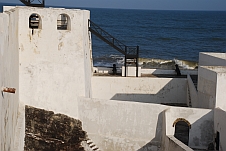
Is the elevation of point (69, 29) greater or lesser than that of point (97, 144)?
greater

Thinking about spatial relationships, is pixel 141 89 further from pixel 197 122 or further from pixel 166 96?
pixel 197 122

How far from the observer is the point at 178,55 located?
58.6 meters

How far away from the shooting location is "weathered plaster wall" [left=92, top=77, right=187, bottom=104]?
25750 mm

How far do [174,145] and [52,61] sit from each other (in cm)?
621

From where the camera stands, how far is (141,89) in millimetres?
25844

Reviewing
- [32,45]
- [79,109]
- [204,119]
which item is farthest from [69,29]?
[204,119]

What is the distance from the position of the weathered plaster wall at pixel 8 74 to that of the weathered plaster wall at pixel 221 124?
7.70m

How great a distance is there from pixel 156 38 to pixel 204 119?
57.9 m

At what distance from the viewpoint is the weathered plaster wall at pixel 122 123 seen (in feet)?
64.0

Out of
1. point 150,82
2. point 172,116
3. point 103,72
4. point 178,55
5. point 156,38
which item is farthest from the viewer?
point 156,38

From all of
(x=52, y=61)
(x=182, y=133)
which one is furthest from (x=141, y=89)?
(x=52, y=61)

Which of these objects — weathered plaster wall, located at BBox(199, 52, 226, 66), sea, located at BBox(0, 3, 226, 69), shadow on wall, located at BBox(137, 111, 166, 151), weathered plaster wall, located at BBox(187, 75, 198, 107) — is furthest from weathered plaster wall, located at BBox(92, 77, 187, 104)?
sea, located at BBox(0, 3, 226, 69)

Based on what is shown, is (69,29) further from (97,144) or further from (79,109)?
(97,144)

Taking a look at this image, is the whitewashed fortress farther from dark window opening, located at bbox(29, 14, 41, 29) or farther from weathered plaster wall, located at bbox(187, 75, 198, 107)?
weathered plaster wall, located at bbox(187, 75, 198, 107)
